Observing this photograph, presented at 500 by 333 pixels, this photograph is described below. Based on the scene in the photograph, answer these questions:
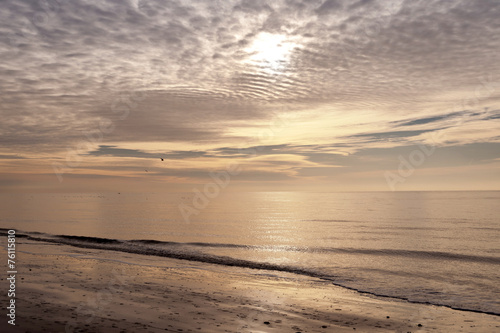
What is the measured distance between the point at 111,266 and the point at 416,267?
80.9 ft

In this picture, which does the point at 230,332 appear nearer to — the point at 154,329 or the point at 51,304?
the point at 154,329

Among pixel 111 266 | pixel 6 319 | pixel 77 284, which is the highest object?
pixel 111 266

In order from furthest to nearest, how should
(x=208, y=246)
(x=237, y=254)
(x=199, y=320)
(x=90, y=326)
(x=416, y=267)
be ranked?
(x=208, y=246) < (x=237, y=254) < (x=416, y=267) < (x=199, y=320) < (x=90, y=326)

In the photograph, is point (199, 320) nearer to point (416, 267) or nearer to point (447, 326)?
point (447, 326)

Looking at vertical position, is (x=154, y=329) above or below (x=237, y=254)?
below

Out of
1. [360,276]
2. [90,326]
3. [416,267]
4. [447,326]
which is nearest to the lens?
[90,326]

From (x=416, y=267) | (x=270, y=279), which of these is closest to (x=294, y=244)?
(x=416, y=267)

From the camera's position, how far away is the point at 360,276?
26109mm

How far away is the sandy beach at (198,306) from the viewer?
12.8 m

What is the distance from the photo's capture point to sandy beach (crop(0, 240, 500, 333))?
42.1 ft

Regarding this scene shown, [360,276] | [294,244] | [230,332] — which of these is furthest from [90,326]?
[294,244]

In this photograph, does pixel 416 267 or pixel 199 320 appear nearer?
pixel 199 320

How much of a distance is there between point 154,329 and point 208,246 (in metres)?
30.3

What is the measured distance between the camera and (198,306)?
616 inches
